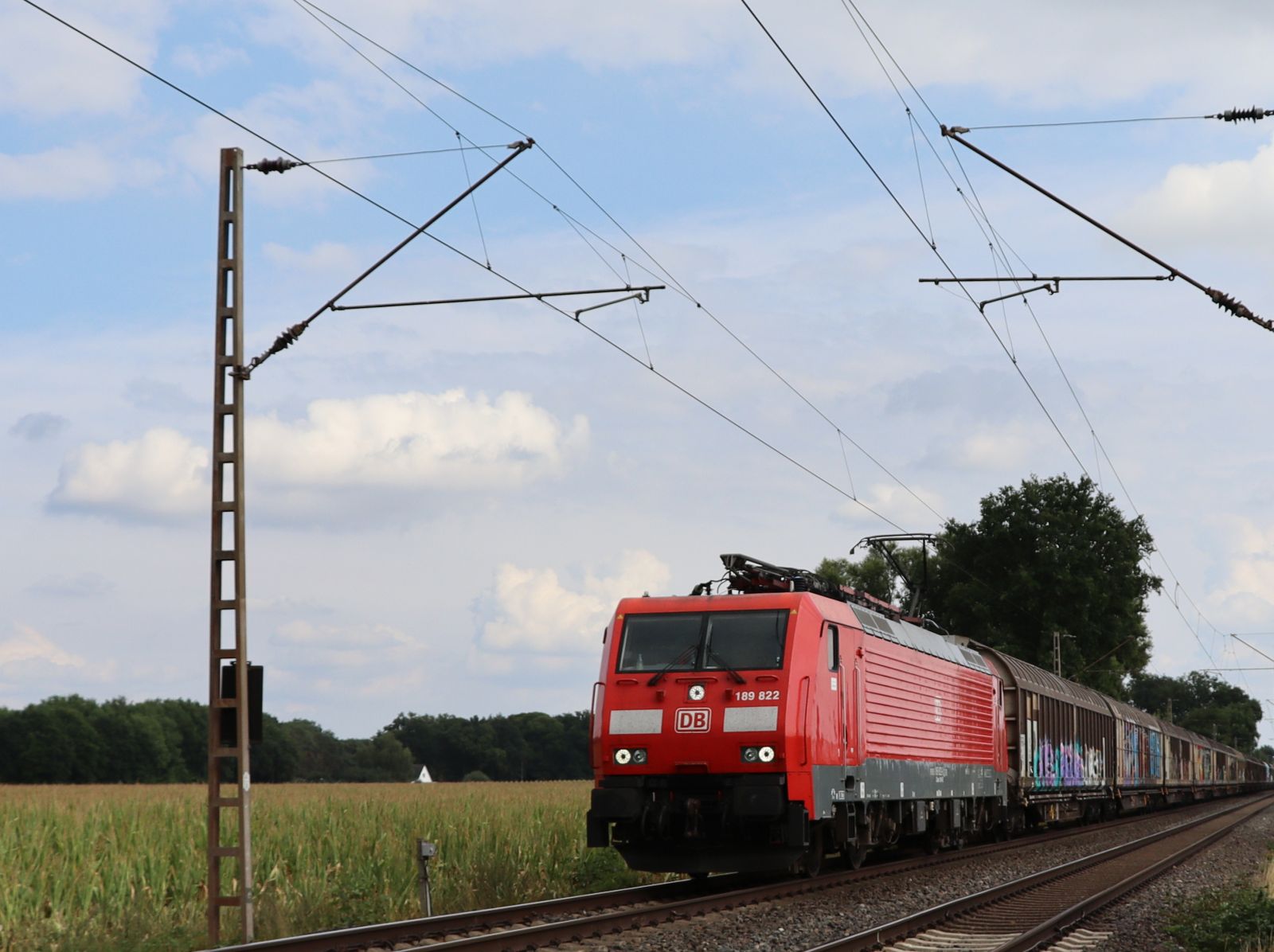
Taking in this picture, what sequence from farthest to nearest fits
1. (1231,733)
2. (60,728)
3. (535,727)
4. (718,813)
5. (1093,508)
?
(1231,733) → (535,727) → (60,728) → (1093,508) → (718,813)

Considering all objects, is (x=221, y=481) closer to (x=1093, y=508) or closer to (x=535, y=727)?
(x=1093, y=508)

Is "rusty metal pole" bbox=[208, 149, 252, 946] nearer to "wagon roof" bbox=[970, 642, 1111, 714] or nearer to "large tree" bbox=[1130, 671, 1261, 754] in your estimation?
"wagon roof" bbox=[970, 642, 1111, 714]

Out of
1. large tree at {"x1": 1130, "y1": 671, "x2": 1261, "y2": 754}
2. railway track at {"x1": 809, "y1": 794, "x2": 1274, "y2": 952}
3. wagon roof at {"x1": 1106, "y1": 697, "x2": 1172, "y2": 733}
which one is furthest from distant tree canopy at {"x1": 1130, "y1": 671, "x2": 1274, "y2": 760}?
railway track at {"x1": 809, "y1": 794, "x2": 1274, "y2": 952}

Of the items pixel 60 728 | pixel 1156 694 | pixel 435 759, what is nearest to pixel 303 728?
pixel 435 759

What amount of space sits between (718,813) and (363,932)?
18.8ft

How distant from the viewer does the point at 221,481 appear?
49.3 feet

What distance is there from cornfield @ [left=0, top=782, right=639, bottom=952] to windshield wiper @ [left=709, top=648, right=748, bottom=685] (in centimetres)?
370

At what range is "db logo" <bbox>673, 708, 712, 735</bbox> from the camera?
1836 cm

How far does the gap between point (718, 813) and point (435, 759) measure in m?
93.7

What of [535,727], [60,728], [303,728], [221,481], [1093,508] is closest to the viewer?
[221,481]

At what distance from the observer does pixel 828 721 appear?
62.5ft

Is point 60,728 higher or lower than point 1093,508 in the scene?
lower

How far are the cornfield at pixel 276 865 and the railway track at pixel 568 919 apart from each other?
60.9 inches

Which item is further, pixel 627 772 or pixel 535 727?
pixel 535 727
